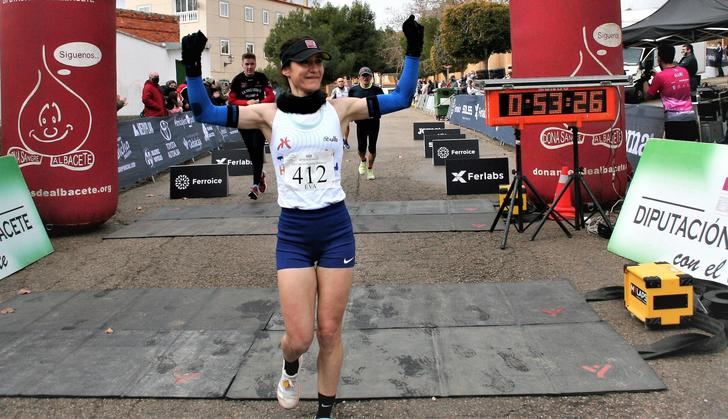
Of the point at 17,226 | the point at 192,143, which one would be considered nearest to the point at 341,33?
the point at 192,143

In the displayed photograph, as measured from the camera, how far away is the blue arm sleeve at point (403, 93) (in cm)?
368

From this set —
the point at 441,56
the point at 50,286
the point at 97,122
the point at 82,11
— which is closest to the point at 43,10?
the point at 82,11

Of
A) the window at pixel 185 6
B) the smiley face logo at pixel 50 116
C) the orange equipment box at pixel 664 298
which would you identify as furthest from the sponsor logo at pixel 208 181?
the window at pixel 185 6

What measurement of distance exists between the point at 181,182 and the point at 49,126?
362cm

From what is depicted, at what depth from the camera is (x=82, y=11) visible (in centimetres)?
797

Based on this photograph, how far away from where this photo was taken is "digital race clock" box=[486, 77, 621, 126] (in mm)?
7160

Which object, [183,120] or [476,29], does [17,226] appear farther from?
[476,29]

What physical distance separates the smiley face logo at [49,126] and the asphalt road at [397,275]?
1.33 metres

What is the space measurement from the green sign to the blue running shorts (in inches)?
186

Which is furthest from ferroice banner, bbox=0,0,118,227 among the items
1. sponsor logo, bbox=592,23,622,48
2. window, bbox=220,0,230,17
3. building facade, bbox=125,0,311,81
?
window, bbox=220,0,230,17

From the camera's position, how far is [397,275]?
21.1 ft

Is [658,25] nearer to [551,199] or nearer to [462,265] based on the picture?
[551,199]

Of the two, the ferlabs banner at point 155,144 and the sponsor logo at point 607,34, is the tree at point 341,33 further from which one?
the sponsor logo at point 607,34

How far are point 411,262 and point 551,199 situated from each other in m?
2.91
